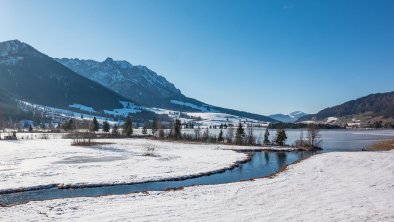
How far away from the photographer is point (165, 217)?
28.2m

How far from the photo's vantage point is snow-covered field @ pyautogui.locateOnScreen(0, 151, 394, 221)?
92.4 feet

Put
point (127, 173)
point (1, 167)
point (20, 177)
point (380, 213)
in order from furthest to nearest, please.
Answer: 1. point (1, 167)
2. point (127, 173)
3. point (20, 177)
4. point (380, 213)

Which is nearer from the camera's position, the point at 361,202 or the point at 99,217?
the point at 99,217

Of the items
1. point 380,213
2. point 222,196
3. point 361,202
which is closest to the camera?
point 380,213

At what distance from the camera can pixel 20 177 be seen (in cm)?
5059

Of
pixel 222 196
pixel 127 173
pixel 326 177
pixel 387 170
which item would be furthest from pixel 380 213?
pixel 127 173

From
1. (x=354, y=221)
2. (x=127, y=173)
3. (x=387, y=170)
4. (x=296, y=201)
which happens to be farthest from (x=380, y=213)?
(x=127, y=173)

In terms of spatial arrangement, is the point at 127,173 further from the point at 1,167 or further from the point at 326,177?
the point at 326,177

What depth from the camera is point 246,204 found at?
107ft

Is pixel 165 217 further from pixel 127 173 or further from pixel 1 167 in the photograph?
pixel 1 167

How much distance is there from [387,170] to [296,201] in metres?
24.2

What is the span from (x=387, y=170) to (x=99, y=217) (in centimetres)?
4044

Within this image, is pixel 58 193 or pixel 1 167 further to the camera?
pixel 1 167

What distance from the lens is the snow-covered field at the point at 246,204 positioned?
2816 cm
